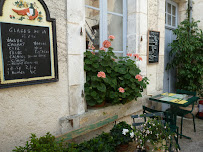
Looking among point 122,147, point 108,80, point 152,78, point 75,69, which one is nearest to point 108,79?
point 108,80

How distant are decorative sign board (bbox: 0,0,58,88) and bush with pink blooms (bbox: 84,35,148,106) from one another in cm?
57

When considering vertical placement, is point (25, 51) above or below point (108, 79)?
above

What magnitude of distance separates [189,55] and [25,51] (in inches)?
165

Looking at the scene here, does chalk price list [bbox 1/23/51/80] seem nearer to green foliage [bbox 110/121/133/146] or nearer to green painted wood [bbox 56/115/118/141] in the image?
green painted wood [bbox 56/115/118/141]

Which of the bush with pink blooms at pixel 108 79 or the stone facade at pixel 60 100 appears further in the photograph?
the bush with pink blooms at pixel 108 79

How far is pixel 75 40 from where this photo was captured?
2.23 metres

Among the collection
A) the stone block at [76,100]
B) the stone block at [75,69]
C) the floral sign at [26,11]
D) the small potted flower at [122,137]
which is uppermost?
the floral sign at [26,11]

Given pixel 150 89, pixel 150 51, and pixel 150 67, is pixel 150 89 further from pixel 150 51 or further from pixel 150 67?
pixel 150 51

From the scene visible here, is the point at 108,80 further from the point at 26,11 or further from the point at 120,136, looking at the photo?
the point at 26,11

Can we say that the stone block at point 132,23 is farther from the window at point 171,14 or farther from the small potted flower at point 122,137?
the small potted flower at point 122,137

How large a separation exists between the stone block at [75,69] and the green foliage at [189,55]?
3.03 metres

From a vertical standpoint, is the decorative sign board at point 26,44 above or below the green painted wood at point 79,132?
above

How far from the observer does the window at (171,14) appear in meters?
4.51

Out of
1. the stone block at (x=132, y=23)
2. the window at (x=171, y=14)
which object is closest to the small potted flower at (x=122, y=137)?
the stone block at (x=132, y=23)
